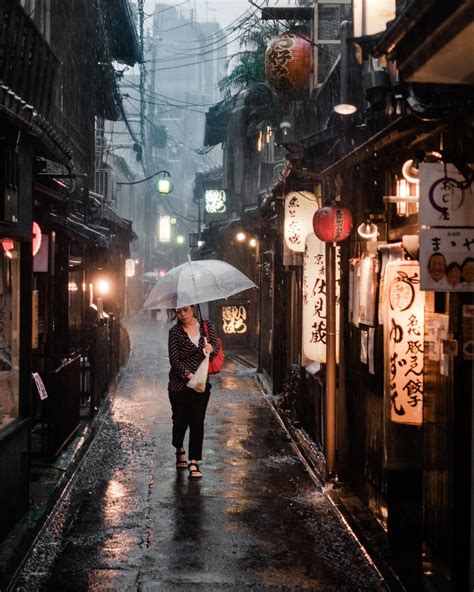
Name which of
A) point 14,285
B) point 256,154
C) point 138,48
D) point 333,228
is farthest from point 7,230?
point 256,154

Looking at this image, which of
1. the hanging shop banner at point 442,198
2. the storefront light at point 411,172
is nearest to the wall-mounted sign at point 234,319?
the storefront light at point 411,172

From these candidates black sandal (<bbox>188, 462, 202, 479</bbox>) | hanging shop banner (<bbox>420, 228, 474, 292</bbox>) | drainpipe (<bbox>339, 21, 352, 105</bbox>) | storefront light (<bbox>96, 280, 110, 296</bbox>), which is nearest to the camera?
hanging shop banner (<bbox>420, 228, 474, 292</bbox>)

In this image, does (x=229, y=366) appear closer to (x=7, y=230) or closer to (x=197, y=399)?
(x=197, y=399)

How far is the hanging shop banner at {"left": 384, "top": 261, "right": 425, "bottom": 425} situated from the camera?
862cm

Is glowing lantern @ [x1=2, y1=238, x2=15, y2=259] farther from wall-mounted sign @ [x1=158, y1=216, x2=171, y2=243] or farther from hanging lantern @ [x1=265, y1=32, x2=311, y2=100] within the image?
wall-mounted sign @ [x1=158, y1=216, x2=171, y2=243]

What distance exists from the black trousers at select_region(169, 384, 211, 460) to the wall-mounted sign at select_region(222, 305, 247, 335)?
2014 centimetres

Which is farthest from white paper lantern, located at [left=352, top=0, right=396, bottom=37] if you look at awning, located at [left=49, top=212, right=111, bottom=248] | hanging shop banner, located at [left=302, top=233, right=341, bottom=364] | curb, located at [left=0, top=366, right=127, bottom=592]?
awning, located at [left=49, top=212, right=111, bottom=248]

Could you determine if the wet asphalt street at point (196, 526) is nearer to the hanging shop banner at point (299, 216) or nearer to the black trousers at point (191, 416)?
the black trousers at point (191, 416)

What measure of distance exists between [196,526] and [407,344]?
3648 mm

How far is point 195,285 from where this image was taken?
1262cm

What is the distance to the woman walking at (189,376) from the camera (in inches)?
485

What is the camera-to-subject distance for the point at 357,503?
10945 millimetres

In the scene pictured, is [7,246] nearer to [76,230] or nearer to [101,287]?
[76,230]

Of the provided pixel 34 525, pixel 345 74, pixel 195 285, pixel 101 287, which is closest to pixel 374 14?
pixel 345 74
